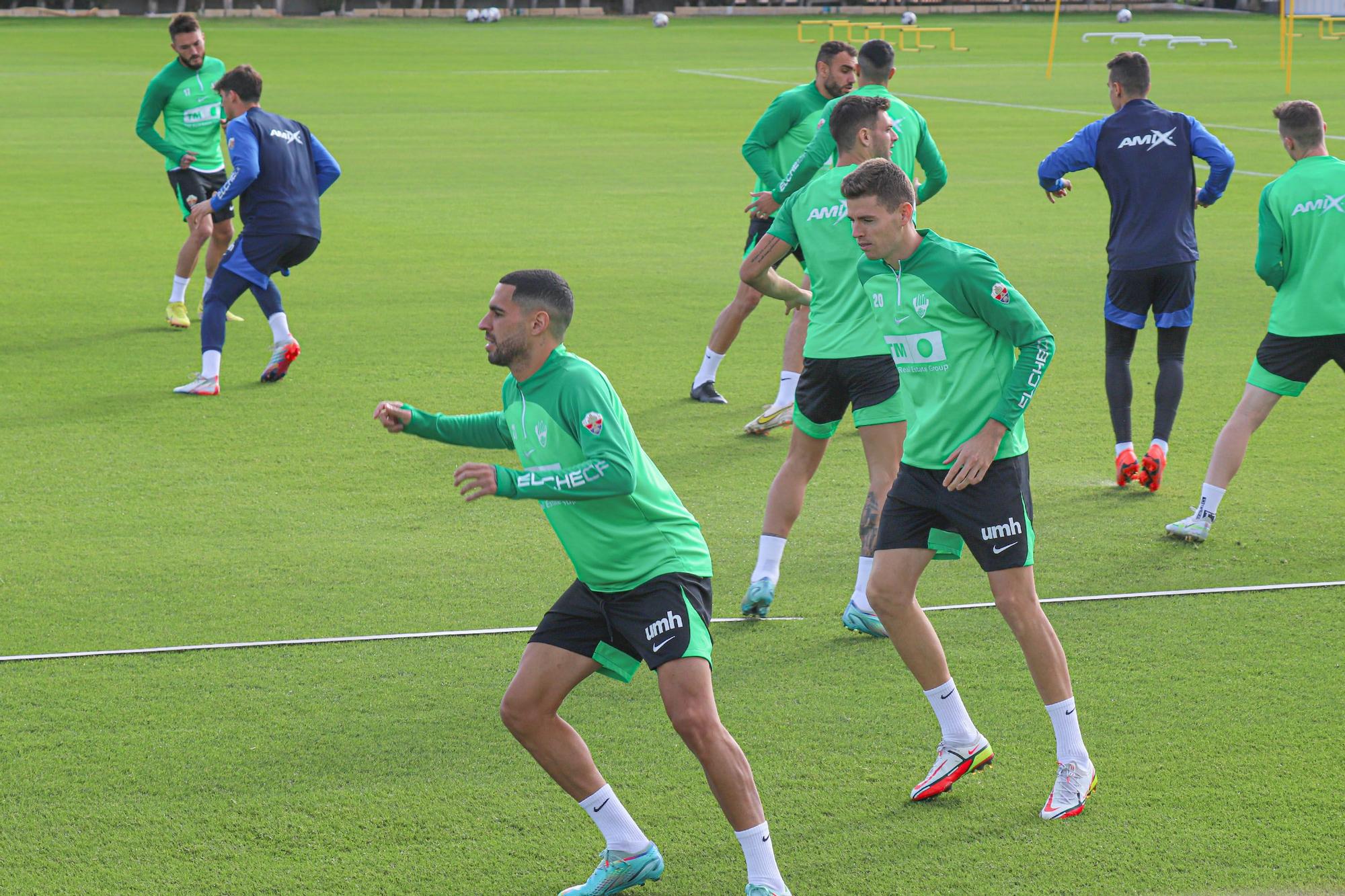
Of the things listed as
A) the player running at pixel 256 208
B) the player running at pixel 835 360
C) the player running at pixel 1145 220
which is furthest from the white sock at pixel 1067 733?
the player running at pixel 256 208

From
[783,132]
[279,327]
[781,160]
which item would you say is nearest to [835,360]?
[783,132]

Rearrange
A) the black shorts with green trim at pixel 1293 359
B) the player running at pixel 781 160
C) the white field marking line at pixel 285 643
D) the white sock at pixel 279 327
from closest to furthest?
the white field marking line at pixel 285 643 < the black shorts with green trim at pixel 1293 359 < the player running at pixel 781 160 < the white sock at pixel 279 327

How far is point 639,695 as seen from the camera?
19.8 ft

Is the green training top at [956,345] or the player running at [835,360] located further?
the player running at [835,360]

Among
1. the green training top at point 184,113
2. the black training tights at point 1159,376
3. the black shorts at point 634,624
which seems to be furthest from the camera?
the green training top at point 184,113

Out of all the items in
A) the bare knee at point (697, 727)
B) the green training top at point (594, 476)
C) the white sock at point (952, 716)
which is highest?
the green training top at point (594, 476)

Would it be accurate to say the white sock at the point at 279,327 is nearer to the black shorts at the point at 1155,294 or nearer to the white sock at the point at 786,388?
the white sock at the point at 786,388

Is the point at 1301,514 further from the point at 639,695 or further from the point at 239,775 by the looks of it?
the point at 239,775

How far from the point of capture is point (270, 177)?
1088 cm

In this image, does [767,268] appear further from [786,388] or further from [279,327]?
[279,327]

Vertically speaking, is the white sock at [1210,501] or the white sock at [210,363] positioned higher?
the white sock at [1210,501]

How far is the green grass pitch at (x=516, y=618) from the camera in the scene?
15.9 feet

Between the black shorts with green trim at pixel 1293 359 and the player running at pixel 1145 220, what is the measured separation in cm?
88

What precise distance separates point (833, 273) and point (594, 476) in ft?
8.83
